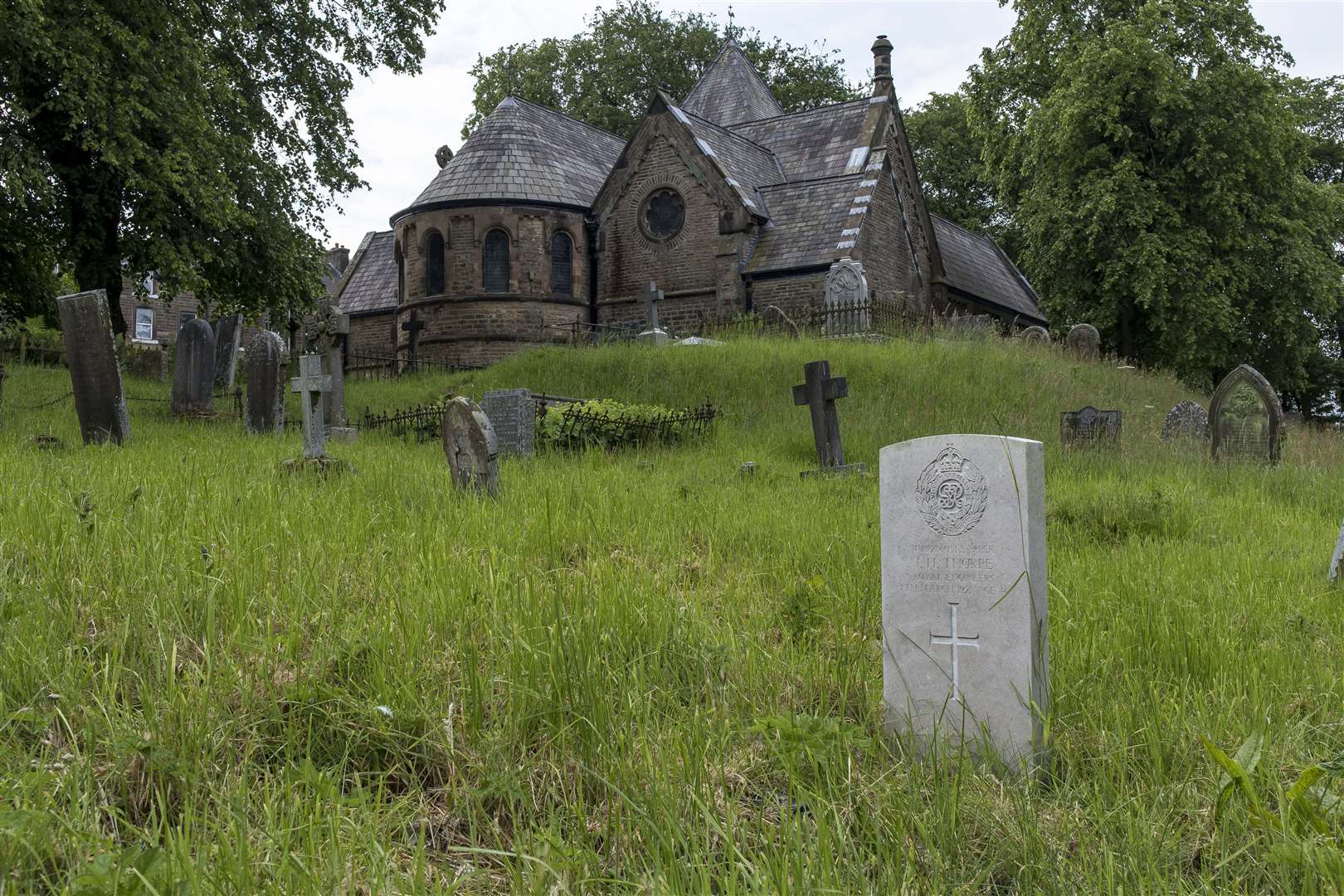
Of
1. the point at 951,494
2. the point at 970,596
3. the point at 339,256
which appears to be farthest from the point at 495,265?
the point at 339,256

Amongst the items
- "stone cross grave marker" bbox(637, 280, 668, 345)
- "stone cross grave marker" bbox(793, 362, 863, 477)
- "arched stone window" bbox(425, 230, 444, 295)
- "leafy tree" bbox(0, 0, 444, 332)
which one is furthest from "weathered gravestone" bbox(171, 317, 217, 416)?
"arched stone window" bbox(425, 230, 444, 295)

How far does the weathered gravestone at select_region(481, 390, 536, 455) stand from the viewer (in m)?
12.4

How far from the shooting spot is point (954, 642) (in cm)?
353

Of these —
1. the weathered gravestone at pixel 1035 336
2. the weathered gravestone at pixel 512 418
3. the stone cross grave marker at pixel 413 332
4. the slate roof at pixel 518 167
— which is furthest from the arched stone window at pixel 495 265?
the weathered gravestone at pixel 512 418

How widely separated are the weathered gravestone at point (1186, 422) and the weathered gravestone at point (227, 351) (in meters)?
16.2

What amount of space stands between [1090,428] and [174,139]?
12889 millimetres

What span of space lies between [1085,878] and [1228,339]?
92.9 ft

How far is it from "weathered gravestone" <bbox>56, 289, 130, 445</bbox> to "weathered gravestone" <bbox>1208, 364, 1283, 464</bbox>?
12.1 meters

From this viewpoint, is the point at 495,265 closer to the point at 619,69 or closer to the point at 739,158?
the point at 739,158

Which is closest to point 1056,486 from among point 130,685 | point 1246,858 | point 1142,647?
point 1142,647

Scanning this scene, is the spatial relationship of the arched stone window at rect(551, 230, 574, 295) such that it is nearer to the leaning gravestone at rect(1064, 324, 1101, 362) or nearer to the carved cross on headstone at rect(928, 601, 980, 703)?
the leaning gravestone at rect(1064, 324, 1101, 362)

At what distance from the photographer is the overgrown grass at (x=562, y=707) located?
240cm

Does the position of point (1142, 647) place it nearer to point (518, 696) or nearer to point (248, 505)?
point (518, 696)

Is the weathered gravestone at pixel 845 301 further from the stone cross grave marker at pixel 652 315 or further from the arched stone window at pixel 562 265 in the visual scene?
the arched stone window at pixel 562 265
